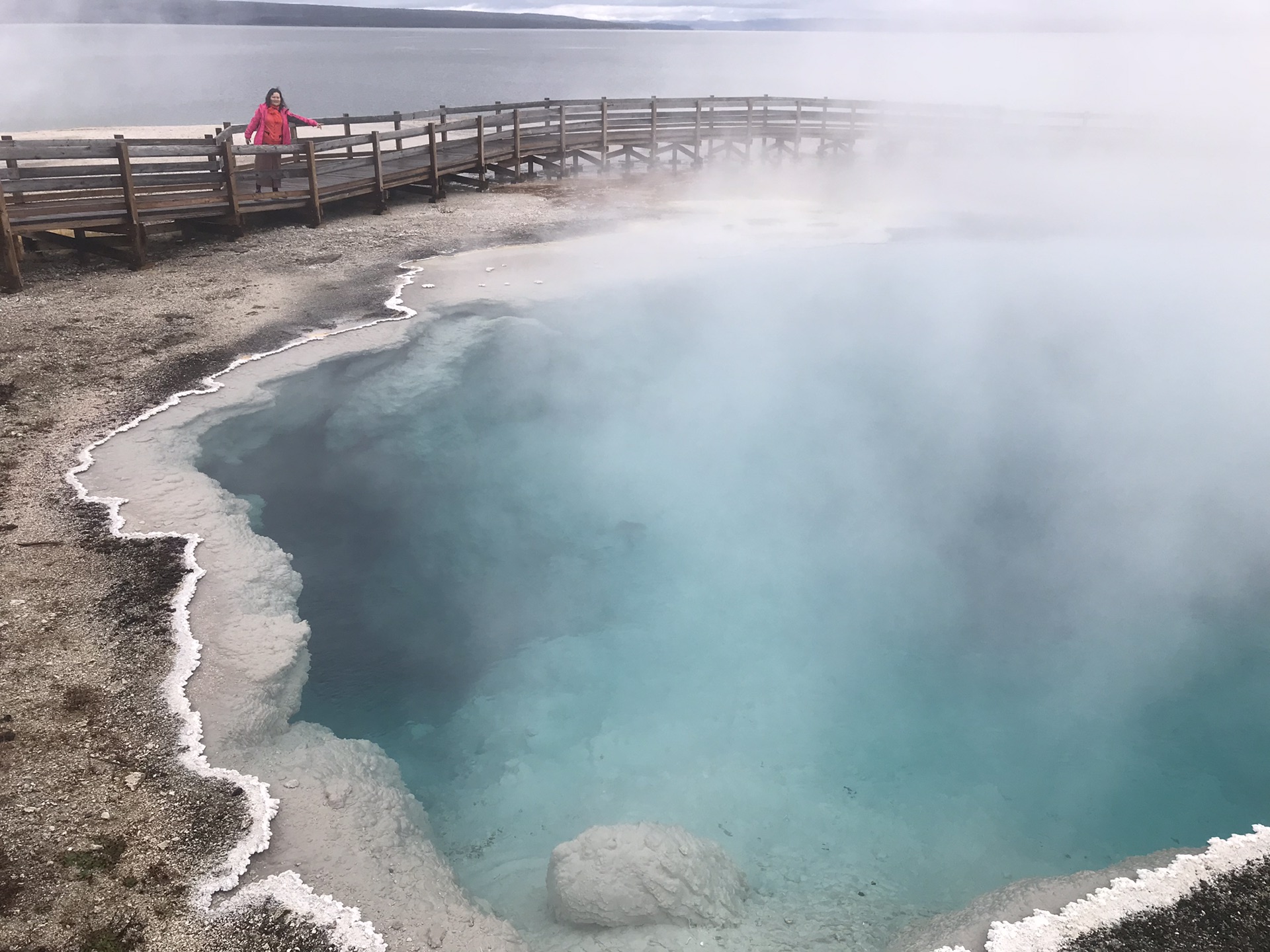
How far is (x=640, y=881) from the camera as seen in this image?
3.71 m

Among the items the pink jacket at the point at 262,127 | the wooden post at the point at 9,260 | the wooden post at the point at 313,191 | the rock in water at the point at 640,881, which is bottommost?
the rock in water at the point at 640,881

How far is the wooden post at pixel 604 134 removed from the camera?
58.9 ft

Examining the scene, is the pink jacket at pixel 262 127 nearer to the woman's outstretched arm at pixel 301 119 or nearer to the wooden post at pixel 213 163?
the woman's outstretched arm at pixel 301 119

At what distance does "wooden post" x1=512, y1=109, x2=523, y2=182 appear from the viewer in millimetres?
16625

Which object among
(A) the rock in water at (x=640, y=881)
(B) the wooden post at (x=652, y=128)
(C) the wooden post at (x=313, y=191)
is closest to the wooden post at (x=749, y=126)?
(B) the wooden post at (x=652, y=128)

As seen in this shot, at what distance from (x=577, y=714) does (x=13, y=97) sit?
4723 centimetres

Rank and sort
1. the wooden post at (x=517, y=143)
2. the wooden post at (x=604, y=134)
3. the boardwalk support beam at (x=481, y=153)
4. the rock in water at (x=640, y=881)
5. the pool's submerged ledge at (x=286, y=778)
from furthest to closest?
the wooden post at (x=604, y=134) < the wooden post at (x=517, y=143) < the boardwalk support beam at (x=481, y=153) < the rock in water at (x=640, y=881) < the pool's submerged ledge at (x=286, y=778)

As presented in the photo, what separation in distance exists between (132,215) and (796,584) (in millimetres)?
8363

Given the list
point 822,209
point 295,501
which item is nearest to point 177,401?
point 295,501

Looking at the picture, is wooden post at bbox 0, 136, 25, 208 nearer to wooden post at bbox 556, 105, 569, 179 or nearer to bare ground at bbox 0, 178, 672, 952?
bare ground at bbox 0, 178, 672, 952

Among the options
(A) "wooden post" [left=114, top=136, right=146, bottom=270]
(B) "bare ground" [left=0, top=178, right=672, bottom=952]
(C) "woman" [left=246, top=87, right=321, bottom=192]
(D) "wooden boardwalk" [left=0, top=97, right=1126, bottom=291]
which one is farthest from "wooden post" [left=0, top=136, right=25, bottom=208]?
(C) "woman" [left=246, top=87, right=321, bottom=192]

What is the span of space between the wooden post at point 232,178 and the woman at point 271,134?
1.90 feet

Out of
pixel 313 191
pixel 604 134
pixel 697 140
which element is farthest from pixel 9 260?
pixel 697 140

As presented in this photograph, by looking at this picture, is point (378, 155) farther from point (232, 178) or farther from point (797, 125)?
point (797, 125)
